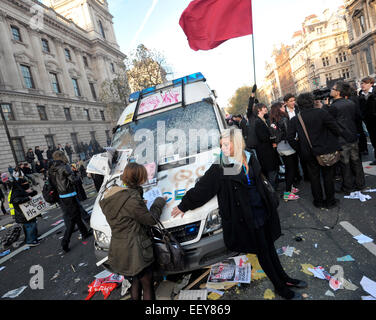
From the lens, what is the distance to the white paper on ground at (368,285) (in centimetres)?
237

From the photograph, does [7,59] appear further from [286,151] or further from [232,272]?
[232,272]

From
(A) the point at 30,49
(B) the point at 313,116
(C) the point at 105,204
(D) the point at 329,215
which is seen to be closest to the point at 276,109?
(B) the point at 313,116

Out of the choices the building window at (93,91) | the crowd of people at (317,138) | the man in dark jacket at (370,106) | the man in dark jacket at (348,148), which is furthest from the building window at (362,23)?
the man in dark jacket at (348,148)

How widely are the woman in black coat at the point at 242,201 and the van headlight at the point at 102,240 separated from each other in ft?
3.72

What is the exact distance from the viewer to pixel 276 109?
565 cm

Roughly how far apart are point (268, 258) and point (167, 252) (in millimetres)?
1010

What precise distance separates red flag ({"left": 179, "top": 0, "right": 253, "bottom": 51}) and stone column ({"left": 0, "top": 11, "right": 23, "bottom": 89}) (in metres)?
26.1

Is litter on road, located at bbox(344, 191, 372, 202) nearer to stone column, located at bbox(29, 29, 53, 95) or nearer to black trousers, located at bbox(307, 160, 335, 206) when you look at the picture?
black trousers, located at bbox(307, 160, 335, 206)

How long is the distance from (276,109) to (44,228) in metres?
7.43

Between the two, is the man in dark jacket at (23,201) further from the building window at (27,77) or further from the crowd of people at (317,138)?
the building window at (27,77)

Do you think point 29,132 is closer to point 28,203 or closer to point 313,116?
point 28,203

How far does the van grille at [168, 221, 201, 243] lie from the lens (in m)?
2.66

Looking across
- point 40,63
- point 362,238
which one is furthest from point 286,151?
point 40,63
